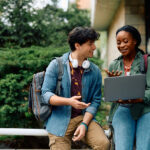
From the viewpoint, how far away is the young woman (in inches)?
72.5

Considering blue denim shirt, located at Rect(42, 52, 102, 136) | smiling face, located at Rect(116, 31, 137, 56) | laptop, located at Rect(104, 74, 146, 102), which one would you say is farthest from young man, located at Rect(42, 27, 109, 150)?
laptop, located at Rect(104, 74, 146, 102)

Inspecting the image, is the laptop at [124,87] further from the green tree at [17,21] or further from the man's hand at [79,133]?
the green tree at [17,21]

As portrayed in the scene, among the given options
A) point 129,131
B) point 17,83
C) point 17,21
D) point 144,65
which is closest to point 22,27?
point 17,21

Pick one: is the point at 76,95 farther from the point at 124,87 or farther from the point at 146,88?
the point at 146,88

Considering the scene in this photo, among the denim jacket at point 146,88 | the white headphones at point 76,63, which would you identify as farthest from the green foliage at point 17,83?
the denim jacket at point 146,88

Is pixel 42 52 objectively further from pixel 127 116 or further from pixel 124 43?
pixel 127 116

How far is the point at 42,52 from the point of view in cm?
352

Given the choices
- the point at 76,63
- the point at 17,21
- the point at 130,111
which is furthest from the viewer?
the point at 17,21

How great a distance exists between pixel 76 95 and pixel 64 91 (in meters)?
0.15

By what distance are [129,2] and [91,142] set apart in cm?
464

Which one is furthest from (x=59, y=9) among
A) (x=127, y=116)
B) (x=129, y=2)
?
(x=127, y=116)

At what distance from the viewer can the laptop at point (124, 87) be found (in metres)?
1.63

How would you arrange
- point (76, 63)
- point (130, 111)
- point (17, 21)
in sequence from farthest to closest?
1. point (17, 21)
2. point (76, 63)
3. point (130, 111)

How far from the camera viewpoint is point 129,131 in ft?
6.27
